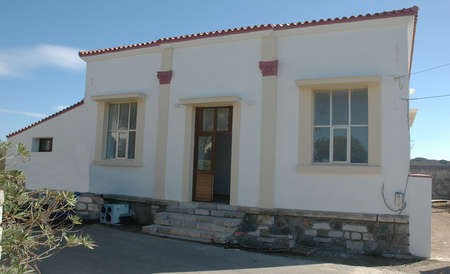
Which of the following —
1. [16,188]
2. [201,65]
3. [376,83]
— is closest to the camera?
[16,188]

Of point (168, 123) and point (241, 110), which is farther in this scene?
point (168, 123)

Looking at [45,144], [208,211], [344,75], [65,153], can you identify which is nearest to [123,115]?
[65,153]

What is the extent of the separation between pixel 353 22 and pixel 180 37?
440 cm

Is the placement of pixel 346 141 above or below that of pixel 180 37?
below

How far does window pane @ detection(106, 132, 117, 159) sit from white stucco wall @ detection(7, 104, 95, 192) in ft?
1.47

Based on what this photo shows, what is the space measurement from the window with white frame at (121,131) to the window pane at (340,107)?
5.59 metres

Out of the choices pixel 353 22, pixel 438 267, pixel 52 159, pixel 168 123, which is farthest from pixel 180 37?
pixel 438 267

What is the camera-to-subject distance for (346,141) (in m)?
8.84

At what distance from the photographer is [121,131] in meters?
11.6

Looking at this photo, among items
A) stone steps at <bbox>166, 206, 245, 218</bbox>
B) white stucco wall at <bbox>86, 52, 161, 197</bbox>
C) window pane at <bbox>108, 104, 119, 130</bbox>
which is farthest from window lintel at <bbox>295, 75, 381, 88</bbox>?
window pane at <bbox>108, 104, 119, 130</bbox>

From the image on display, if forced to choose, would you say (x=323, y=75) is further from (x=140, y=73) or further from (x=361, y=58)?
(x=140, y=73)

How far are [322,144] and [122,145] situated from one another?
5.78 meters

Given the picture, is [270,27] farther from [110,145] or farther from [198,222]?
[110,145]

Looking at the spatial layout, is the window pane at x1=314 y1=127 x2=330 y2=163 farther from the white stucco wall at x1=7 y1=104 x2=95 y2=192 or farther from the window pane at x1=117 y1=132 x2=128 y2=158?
the white stucco wall at x1=7 y1=104 x2=95 y2=192
